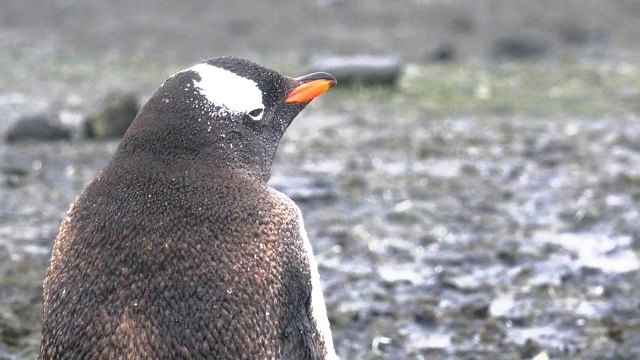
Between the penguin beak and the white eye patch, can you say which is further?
the penguin beak

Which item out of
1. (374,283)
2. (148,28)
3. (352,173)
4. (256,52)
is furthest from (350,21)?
(374,283)

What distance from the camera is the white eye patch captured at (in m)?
2.61

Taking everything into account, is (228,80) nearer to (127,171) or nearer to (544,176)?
(127,171)

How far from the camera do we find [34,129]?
825 centimetres

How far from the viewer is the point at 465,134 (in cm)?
857

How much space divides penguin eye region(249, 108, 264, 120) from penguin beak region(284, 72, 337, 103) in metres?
0.16

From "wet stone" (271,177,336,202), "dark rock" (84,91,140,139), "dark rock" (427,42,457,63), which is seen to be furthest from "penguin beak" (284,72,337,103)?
"dark rock" (427,42,457,63)

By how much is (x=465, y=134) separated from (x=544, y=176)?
154 cm

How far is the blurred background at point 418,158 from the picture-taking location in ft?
15.0

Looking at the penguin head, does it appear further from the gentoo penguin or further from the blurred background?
the blurred background

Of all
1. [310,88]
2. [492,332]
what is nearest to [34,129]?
[492,332]

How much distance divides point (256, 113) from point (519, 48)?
12621mm

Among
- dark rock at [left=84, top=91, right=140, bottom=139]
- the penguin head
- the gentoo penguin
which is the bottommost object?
the gentoo penguin

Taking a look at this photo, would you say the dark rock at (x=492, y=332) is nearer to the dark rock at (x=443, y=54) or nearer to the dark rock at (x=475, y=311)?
the dark rock at (x=475, y=311)
